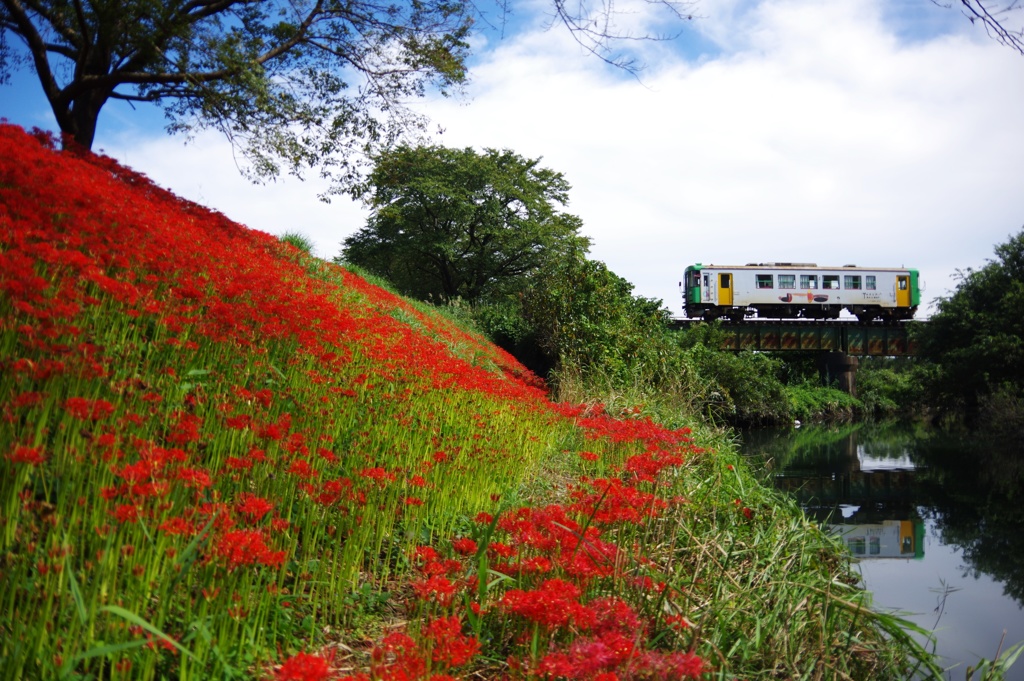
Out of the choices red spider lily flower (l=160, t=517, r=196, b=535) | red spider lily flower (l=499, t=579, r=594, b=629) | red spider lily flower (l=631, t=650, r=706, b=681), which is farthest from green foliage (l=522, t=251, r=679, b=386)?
red spider lily flower (l=160, t=517, r=196, b=535)

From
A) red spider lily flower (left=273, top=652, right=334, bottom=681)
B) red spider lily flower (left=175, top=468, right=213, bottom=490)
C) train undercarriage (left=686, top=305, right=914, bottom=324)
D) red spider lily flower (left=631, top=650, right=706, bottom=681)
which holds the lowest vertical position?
red spider lily flower (left=631, top=650, right=706, bottom=681)

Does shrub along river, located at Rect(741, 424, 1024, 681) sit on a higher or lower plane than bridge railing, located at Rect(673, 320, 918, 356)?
lower

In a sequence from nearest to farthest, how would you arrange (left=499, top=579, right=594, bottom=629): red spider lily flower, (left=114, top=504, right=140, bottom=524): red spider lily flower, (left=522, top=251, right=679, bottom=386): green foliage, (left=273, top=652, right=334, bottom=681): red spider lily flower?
1. (left=273, top=652, right=334, bottom=681): red spider lily flower
2. (left=114, top=504, right=140, bottom=524): red spider lily flower
3. (left=499, top=579, right=594, bottom=629): red spider lily flower
4. (left=522, top=251, right=679, bottom=386): green foliage

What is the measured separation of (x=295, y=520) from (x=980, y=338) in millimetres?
27789

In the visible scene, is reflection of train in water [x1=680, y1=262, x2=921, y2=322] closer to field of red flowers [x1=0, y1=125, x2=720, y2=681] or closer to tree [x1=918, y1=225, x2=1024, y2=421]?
tree [x1=918, y1=225, x2=1024, y2=421]

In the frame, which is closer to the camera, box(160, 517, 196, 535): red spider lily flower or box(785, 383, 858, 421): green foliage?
box(160, 517, 196, 535): red spider lily flower

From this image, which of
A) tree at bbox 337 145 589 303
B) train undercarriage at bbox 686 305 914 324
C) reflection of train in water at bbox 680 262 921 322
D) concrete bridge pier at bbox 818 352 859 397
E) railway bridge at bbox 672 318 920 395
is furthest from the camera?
concrete bridge pier at bbox 818 352 859 397

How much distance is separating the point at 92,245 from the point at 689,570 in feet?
13.8

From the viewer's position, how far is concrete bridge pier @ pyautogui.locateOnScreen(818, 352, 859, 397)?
3238cm

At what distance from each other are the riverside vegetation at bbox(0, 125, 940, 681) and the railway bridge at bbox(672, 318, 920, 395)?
2591cm

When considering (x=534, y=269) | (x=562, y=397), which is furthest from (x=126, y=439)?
(x=534, y=269)

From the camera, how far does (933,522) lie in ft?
31.7

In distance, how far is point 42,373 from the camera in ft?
7.55

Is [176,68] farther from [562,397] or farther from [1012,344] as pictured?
[1012,344]
